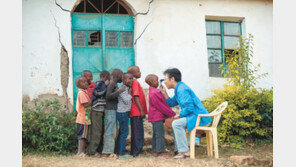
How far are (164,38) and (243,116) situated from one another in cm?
242

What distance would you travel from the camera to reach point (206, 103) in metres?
7.12

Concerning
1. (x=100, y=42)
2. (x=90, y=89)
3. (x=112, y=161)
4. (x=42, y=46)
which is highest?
(x=100, y=42)

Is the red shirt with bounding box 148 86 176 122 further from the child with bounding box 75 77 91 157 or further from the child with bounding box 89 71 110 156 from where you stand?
the child with bounding box 75 77 91 157

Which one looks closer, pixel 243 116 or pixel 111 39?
pixel 243 116

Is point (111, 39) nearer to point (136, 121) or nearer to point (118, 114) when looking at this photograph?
point (118, 114)

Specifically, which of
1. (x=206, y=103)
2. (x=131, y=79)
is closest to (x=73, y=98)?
(x=131, y=79)

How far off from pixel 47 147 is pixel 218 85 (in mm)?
4051

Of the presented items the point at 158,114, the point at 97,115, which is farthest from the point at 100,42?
the point at 158,114

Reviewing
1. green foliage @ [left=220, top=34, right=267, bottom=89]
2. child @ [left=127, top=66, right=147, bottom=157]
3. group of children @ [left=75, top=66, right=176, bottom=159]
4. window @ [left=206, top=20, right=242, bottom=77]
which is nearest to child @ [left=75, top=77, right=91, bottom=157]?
group of children @ [left=75, top=66, right=176, bottom=159]

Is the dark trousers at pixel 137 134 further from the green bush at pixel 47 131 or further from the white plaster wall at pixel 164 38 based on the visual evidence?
the white plaster wall at pixel 164 38

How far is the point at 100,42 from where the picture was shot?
23.9ft

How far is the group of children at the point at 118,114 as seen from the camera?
5.31 meters

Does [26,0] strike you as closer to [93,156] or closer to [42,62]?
[42,62]

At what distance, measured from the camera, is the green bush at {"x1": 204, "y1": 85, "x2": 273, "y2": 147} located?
6.55m
